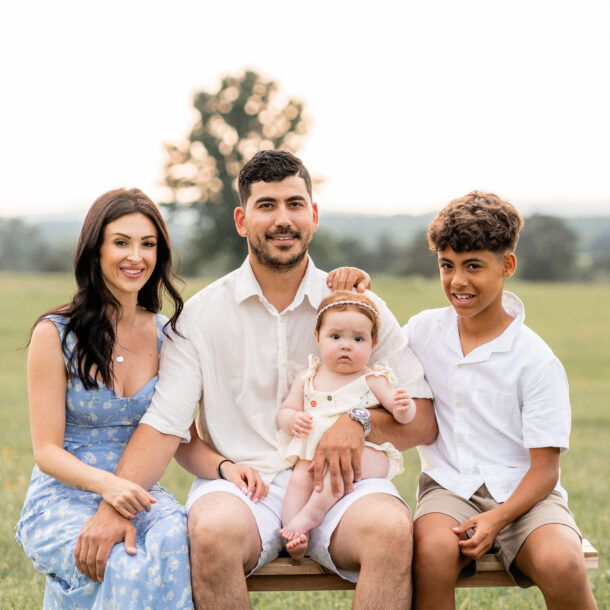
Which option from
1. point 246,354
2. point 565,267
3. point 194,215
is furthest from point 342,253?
point 246,354

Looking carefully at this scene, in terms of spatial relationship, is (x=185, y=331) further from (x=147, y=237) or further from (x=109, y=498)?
(x=109, y=498)

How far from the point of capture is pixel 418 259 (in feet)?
123

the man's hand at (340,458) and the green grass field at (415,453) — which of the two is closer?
the man's hand at (340,458)

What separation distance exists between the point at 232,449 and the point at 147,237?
3.17 feet

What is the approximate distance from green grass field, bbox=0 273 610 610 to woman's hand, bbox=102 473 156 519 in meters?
1.41

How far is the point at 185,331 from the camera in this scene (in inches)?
141

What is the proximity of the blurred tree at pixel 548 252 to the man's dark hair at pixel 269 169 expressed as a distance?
116ft

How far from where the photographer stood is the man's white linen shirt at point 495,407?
3322mm

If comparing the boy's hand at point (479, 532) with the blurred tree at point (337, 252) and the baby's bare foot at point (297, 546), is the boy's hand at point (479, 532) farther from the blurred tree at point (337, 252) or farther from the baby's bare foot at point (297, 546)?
the blurred tree at point (337, 252)

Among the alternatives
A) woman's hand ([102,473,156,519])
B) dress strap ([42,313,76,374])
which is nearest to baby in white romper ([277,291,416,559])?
woman's hand ([102,473,156,519])

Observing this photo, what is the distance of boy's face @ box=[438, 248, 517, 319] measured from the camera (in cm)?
341

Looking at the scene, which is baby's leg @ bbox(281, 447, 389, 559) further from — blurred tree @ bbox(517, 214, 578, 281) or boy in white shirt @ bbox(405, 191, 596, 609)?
blurred tree @ bbox(517, 214, 578, 281)

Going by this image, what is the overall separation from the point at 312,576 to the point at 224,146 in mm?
37166

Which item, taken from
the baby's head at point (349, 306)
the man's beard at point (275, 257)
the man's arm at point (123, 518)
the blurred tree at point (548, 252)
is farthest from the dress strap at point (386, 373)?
the blurred tree at point (548, 252)
